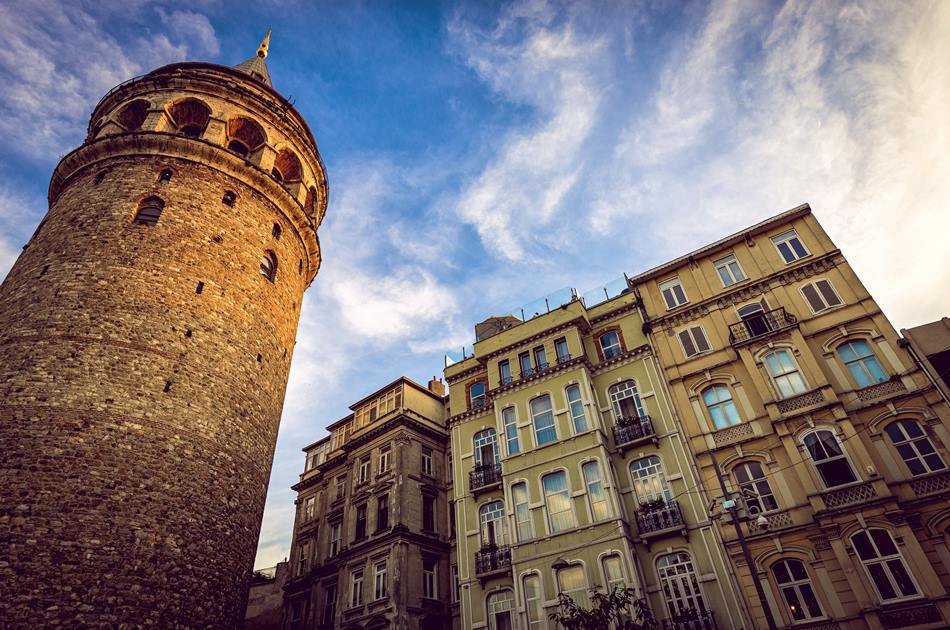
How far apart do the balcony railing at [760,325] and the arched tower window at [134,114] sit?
94.1 feet

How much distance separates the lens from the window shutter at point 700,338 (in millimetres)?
22484

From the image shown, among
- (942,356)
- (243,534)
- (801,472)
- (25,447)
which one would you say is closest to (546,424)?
(801,472)

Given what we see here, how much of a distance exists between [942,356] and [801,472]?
6.44 metres

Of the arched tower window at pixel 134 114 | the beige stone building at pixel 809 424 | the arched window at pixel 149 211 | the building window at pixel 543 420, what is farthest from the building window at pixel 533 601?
the arched tower window at pixel 134 114

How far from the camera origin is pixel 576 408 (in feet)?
77.4

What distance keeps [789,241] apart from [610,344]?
27.9ft

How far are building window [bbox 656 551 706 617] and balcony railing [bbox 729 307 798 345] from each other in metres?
8.33

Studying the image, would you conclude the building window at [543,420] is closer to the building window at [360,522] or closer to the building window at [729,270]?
the building window at [729,270]

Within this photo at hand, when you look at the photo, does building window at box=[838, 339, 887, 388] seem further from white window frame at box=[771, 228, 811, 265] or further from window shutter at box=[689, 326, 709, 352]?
window shutter at box=[689, 326, 709, 352]

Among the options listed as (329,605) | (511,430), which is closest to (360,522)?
(329,605)

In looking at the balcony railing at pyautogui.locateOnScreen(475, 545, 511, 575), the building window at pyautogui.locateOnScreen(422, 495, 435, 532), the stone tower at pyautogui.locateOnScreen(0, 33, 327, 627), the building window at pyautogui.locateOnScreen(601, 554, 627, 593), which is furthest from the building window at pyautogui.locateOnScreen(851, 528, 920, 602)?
the stone tower at pyautogui.locateOnScreen(0, 33, 327, 627)

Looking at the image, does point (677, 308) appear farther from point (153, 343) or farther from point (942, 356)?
point (153, 343)

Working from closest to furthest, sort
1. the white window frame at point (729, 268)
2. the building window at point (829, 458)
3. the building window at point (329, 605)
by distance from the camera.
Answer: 1. the building window at point (829, 458)
2. the white window frame at point (729, 268)
3. the building window at point (329, 605)

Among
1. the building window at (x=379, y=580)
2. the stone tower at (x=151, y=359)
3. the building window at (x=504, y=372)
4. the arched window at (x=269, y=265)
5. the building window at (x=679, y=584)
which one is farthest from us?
the building window at (x=504, y=372)
